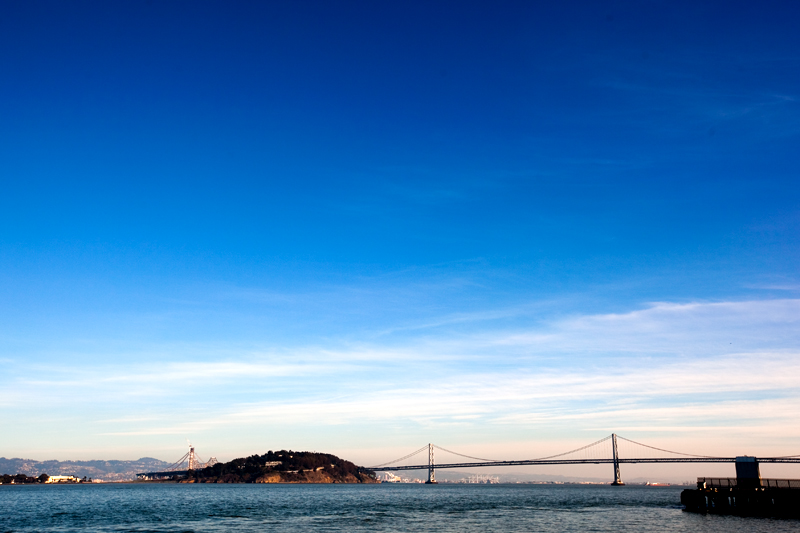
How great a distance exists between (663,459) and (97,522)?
15742 cm

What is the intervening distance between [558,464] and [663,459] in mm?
32508

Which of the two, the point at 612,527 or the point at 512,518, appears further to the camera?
the point at 512,518

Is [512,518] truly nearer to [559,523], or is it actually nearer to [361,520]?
[559,523]

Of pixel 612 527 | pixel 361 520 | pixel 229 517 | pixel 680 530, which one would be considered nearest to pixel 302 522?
pixel 361 520

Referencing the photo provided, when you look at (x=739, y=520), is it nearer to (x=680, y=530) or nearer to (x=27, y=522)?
(x=680, y=530)

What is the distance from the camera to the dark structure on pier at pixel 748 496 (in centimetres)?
5703

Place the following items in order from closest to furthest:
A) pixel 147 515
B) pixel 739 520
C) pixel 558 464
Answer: pixel 739 520, pixel 147 515, pixel 558 464

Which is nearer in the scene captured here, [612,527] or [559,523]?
[612,527]

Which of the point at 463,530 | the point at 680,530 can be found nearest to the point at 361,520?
the point at 463,530

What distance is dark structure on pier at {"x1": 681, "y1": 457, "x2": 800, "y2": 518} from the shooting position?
187 ft

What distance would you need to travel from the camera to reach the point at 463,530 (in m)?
47.5

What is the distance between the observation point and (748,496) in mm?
60438

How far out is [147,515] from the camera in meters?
64.4

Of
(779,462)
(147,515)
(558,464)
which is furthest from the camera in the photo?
(558,464)
